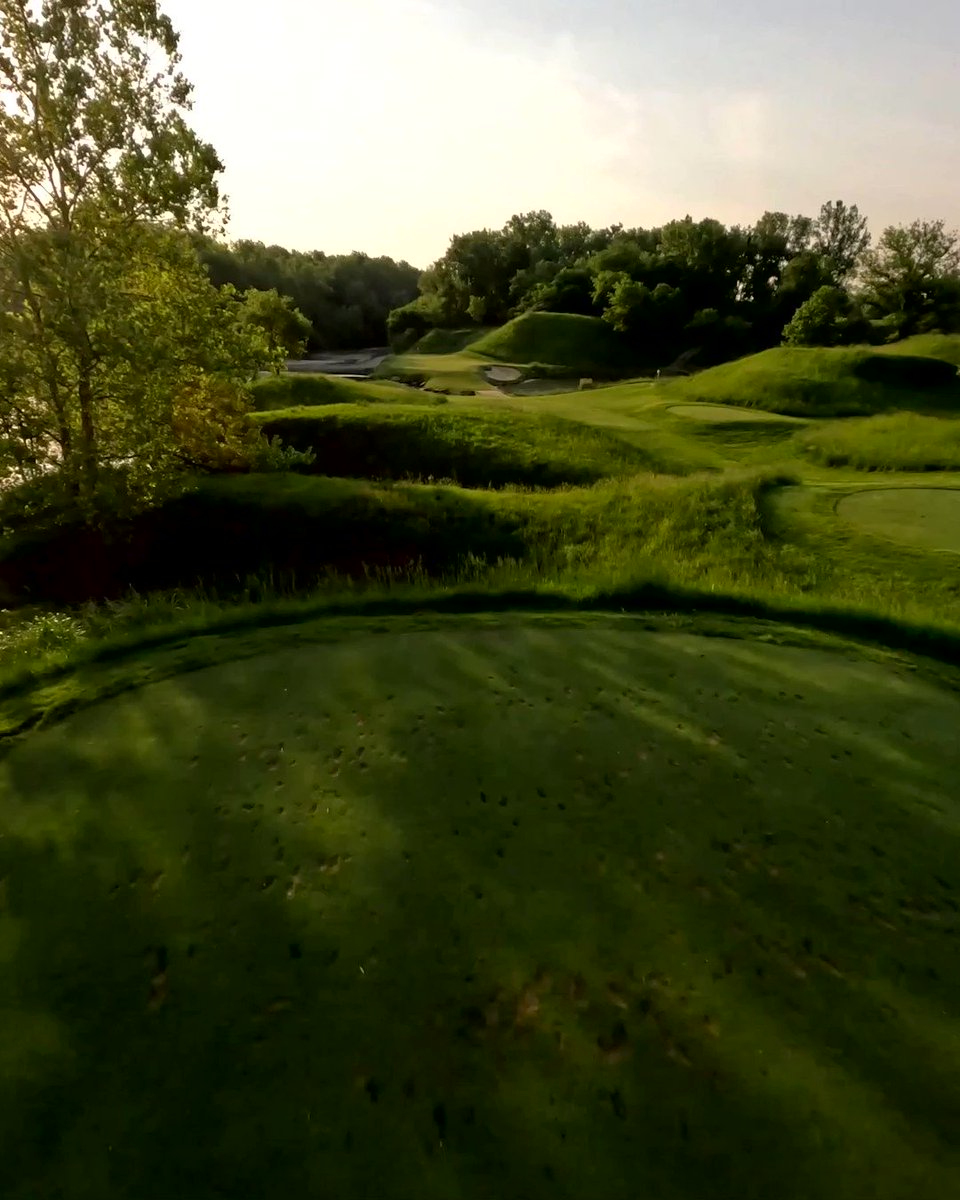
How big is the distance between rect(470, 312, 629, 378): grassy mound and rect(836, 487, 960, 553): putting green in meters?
39.8

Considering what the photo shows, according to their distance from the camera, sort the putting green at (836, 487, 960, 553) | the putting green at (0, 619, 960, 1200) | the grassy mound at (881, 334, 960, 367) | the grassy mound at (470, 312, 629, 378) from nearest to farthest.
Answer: the putting green at (0, 619, 960, 1200), the putting green at (836, 487, 960, 553), the grassy mound at (881, 334, 960, 367), the grassy mound at (470, 312, 629, 378)

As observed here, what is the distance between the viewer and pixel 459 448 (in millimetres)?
21234

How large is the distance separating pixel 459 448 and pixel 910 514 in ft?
38.1

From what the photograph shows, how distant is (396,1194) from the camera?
2.86 meters

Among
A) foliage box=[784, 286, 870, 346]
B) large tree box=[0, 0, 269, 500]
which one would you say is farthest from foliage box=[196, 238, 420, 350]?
large tree box=[0, 0, 269, 500]

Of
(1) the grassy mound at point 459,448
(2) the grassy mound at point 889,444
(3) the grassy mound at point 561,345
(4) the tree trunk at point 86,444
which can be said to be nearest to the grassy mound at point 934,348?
(2) the grassy mound at point 889,444

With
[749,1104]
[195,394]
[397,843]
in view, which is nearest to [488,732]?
[397,843]

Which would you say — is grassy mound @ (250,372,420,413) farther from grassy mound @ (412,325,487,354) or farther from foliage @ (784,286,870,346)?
grassy mound @ (412,325,487,354)

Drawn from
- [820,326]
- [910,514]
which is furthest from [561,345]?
[910,514]

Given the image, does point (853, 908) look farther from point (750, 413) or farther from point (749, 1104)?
point (750, 413)

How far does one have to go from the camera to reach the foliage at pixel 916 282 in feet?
171

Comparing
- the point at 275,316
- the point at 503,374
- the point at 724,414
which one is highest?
the point at 275,316

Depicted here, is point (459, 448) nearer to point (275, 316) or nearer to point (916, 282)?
point (275, 316)

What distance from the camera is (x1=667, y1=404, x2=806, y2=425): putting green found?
90.0ft
